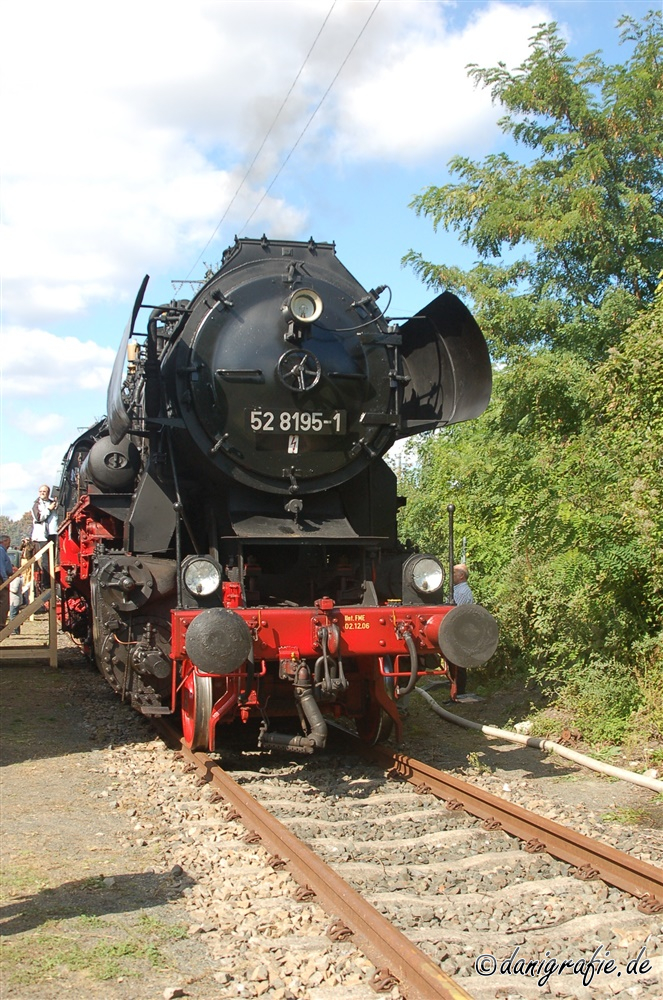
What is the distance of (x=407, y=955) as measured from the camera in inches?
130

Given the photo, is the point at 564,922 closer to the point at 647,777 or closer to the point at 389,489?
the point at 647,777

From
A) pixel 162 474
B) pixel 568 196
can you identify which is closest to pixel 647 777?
pixel 162 474

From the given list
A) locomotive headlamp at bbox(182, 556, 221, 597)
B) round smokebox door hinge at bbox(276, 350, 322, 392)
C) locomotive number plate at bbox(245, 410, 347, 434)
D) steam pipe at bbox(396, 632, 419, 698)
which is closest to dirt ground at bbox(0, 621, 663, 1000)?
steam pipe at bbox(396, 632, 419, 698)

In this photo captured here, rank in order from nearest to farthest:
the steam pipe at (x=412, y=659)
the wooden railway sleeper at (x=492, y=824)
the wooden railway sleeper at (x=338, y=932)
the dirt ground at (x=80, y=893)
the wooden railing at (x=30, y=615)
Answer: the dirt ground at (x=80, y=893), the wooden railway sleeper at (x=338, y=932), the wooden railway sleeper at (x=492, y=824), the steam pipe at (x=412, y=659), the wooden railing at (x=30, y=615)

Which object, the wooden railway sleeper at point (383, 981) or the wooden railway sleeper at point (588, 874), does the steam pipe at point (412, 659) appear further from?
the wooden railway sleeper at point (383, 981)

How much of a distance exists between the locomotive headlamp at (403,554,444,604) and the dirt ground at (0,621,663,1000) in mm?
1163

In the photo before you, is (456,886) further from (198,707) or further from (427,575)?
(427,575)

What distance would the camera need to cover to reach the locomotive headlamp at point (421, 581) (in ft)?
21.0

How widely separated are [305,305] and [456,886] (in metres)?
3.78

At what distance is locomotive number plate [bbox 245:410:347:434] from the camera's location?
248 inches

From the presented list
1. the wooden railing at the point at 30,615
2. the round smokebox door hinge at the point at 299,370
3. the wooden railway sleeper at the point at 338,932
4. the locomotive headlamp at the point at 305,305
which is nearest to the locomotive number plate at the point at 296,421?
the round smokebox door hinge at the point at 299,370

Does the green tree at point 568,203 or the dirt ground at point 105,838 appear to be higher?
the green tree at point 568,203

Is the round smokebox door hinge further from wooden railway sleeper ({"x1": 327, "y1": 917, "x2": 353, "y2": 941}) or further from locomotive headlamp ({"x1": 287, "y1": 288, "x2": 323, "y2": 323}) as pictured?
wooden railway sleeper ({"x1": 327, "y1": 917, "x2": 353, "y2": 941})

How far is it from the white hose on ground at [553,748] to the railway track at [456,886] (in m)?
1.19
